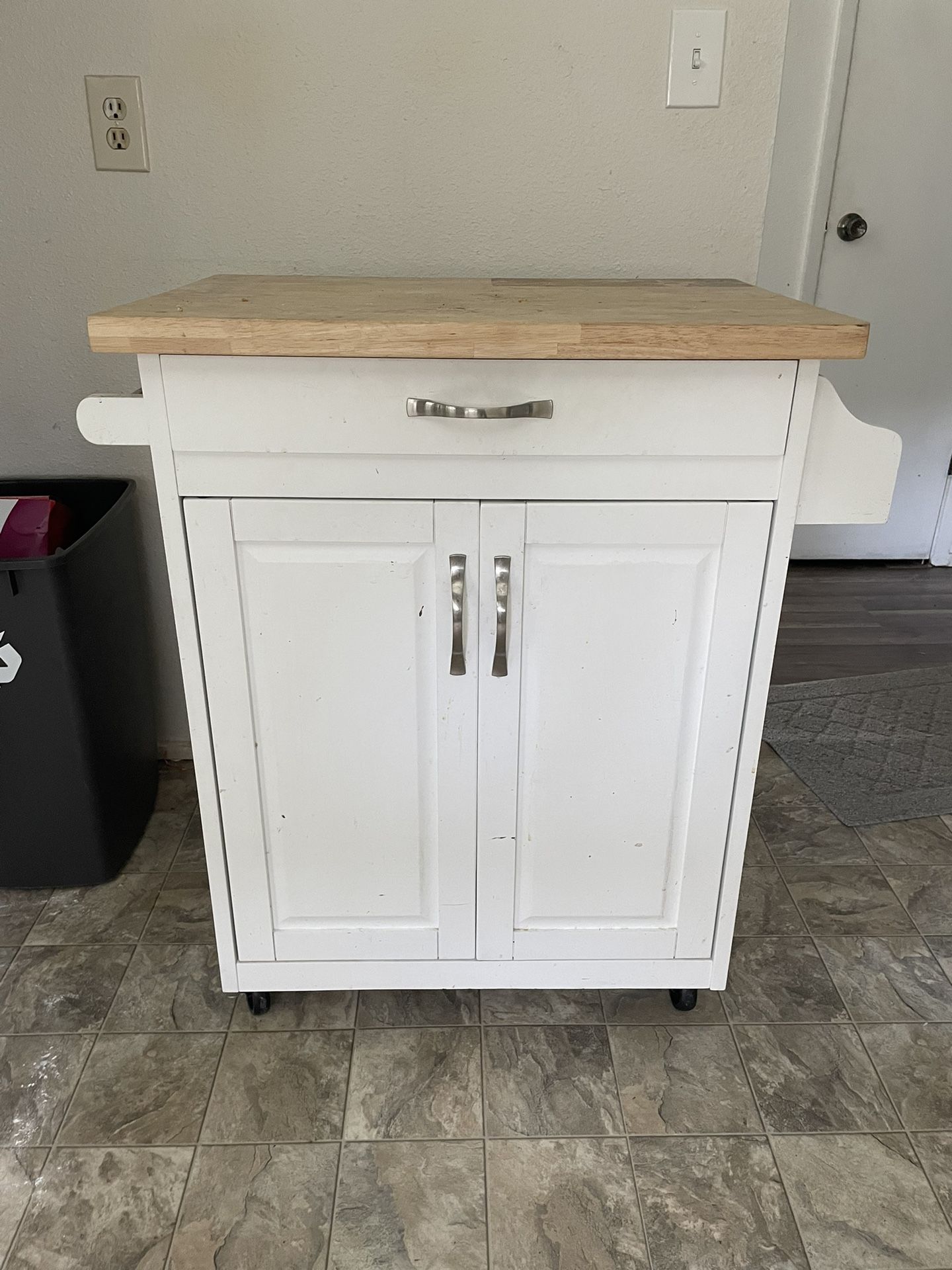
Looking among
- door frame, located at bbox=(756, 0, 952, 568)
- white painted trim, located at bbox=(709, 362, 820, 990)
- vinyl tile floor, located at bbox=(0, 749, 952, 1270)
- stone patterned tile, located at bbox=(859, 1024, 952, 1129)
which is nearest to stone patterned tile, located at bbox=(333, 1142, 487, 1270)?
vinyl tile floor, located at bbox=(0, 749, 952, 1270)

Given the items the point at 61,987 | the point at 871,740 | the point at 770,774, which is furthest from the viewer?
the point at 871,740

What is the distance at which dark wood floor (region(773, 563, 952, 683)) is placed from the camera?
232 centimetres

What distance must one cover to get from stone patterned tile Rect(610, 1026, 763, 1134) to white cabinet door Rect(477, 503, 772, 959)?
0.13 m

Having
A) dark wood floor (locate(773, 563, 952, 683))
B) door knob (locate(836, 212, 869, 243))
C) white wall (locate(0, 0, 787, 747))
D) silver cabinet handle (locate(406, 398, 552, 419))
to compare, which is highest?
white wall (locate(0, 0, 787, 747))

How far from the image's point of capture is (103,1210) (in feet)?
3.26

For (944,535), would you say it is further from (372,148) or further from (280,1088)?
(280,1088)

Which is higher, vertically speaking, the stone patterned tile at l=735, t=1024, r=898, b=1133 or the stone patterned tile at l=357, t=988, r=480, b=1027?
the stone patterned tile at l=735, t=1024, r=898, b=1133

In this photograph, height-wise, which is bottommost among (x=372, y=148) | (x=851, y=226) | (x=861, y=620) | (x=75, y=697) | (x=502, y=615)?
(x=861, y=620)

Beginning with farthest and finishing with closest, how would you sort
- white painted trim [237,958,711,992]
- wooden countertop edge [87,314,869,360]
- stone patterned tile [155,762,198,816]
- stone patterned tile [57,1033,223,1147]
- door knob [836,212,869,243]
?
door knob [836,212,869,243]
stone patterned tile [155,762,198,816]
white painted trim [237,958,711,992]
stone patterned tile [57,1033,223,1147]
wooden countertop edge [87,314,869,360]

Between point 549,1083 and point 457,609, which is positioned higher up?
point 457,609

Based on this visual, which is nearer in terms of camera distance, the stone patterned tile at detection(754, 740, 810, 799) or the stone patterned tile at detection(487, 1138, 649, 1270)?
the stone patterned tile at detection(487, 1138, 649, 1270)

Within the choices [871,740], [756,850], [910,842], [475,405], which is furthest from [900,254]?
[475,405]

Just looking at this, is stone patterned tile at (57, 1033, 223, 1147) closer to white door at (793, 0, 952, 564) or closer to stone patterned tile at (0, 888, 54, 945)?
stone patterned tile at (0, 888, 54, 945)

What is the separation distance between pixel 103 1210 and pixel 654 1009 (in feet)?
2.30
